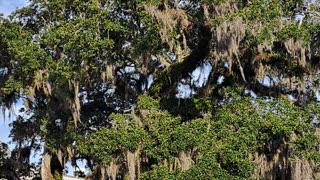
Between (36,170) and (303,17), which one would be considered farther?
(36,170)

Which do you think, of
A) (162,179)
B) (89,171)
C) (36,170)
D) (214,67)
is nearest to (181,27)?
(214,67)

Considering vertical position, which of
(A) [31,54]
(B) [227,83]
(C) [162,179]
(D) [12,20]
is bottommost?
(C) [162,179]

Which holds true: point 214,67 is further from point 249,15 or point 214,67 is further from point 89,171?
point 89,171

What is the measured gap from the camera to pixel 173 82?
47.9ft

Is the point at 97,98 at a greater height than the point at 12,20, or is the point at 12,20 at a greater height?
the point at 12,20

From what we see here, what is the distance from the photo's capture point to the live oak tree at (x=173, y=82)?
12461 mm

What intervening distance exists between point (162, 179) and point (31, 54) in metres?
4.12

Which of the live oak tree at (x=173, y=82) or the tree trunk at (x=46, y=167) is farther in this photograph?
the tree trunk at (x=46, y=167)

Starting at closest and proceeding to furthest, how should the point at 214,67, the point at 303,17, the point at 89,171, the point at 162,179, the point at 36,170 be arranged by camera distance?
the point at 162,179, the point at 303,17, the point at 214,67, the point at 89,171, the point at 36,170

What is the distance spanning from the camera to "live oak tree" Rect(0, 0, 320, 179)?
12461mm

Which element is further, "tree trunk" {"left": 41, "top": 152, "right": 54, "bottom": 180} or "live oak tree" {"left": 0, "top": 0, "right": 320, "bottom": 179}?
"tree trunk" {"left": 41, "top": 152, "right": 54, "bottom": 180}

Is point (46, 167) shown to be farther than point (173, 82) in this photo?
Yes

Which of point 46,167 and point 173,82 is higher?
point 173,82

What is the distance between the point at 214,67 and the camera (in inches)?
558
